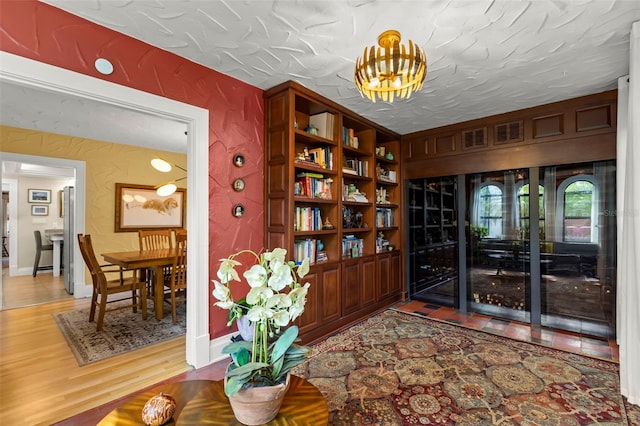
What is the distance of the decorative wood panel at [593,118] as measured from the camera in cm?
310

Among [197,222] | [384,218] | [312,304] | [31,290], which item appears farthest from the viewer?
[31,290]

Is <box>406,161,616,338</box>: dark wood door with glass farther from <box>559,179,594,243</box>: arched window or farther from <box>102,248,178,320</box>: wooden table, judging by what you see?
<box>102,248,178,320</box>: wooden table

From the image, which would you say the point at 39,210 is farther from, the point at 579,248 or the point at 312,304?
the point at 579,248

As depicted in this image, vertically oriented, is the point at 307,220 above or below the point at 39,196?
below

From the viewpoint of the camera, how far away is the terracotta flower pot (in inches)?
42.3

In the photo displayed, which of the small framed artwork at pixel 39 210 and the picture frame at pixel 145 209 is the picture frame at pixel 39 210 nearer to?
the small framed artwork at pixel 39 210

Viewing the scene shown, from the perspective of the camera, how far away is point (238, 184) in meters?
2.83

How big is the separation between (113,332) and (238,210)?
2.14m

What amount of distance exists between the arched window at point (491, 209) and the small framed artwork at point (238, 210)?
3269 mm

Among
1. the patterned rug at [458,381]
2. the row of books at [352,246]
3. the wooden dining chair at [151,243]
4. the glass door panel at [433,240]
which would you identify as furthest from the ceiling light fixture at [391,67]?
the wooden dining chair at [151,243]

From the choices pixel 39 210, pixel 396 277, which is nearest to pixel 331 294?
pixel 396 277

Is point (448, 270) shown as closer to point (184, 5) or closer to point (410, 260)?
point (410, 260)

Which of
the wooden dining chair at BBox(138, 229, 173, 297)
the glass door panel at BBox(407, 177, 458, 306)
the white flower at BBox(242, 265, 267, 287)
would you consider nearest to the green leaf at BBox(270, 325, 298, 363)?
the white flower at BBox(242, 265, 267, 287)

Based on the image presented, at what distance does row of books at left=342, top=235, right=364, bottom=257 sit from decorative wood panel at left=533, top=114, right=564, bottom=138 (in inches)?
100
